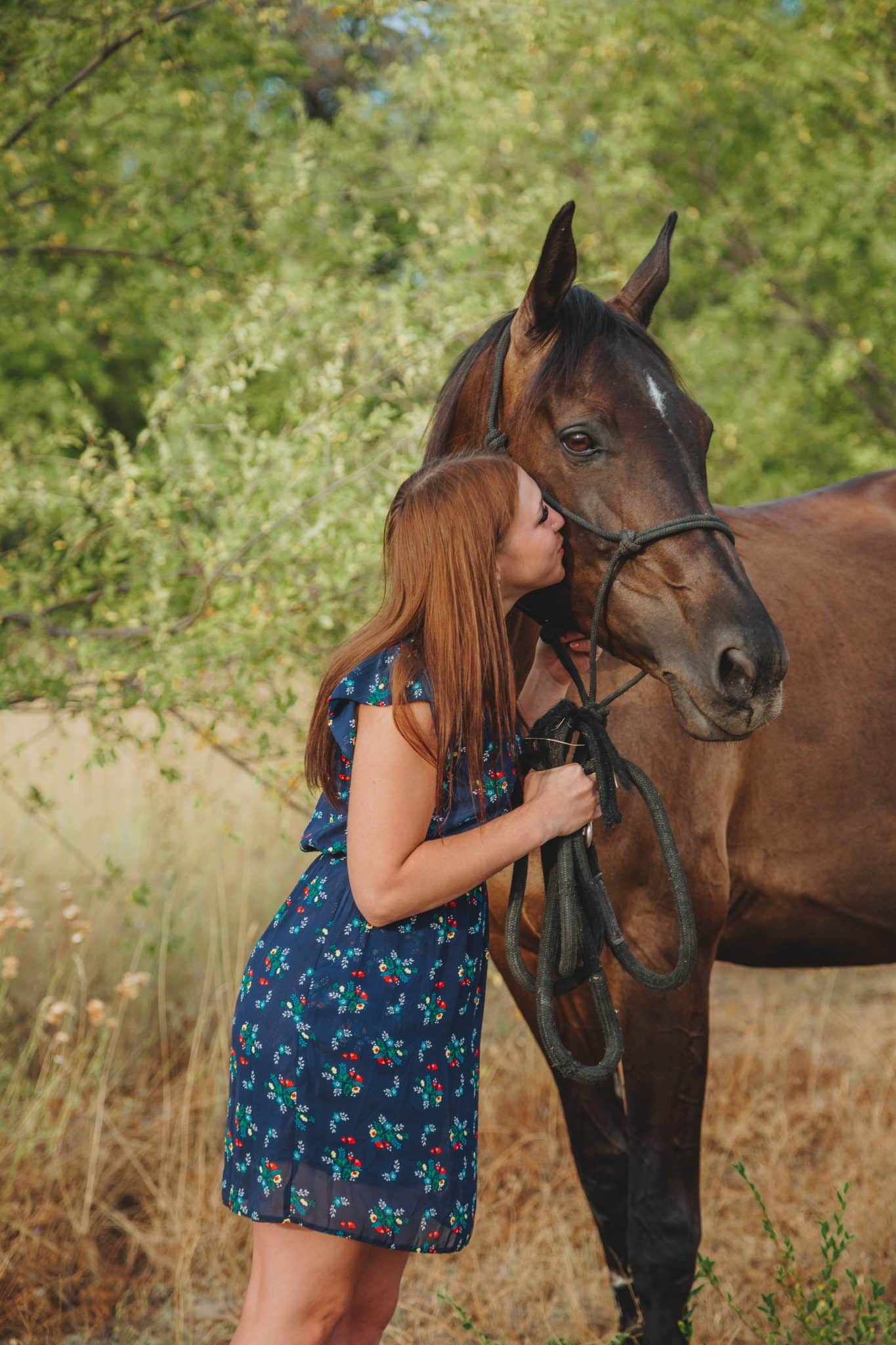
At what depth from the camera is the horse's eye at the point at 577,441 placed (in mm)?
1926

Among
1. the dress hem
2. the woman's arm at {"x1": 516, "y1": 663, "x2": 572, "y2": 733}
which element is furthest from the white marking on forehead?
the dress hem

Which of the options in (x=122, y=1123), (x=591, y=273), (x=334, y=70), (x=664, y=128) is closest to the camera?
(x=122, y=1123)

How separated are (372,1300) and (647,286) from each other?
186 centimetres

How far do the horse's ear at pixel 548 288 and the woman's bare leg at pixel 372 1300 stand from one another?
151 centimetres

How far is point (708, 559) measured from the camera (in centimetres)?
182

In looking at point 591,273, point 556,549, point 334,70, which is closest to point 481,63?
point 591,273

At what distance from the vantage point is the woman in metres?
1.60

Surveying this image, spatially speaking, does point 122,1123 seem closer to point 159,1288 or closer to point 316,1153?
point 159,1288

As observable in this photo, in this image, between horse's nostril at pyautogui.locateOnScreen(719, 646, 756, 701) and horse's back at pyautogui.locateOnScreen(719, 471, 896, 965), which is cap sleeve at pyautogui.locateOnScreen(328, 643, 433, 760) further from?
horse's back at pyautogui.locateOnScreen(719, 471, 896, 965)

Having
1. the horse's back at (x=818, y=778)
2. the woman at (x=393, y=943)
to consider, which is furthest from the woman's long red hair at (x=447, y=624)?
the horse's back at (x=818, y=778)

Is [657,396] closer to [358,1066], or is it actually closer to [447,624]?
[447,624]

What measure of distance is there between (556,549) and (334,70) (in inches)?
540

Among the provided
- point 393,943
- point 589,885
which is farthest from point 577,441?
point 393,943

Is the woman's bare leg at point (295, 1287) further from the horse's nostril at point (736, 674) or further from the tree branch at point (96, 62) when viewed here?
the tree branch at point (96, 62)
